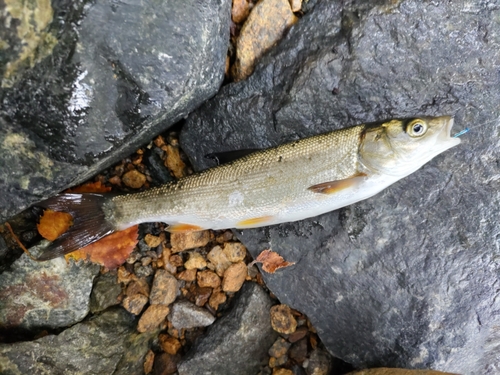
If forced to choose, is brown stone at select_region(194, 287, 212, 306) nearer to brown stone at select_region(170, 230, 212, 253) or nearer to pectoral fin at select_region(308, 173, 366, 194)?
brown stone at select_region(170, 230, 212, 253)

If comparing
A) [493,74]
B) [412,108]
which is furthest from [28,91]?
[493,74]

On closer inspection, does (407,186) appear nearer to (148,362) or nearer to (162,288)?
(162,288)

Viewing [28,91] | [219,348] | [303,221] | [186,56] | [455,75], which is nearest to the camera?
[28,91]

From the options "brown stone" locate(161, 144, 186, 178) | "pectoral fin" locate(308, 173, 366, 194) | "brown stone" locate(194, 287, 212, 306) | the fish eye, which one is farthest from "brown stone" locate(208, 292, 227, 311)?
the fish eye

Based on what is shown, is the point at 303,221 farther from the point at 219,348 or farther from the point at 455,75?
the point at 455,75

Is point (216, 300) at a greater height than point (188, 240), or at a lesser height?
lesser

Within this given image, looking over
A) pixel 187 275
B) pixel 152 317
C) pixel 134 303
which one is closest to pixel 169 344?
pixel 152 317

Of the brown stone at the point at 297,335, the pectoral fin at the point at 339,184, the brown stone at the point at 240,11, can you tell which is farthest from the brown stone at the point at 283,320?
the brown stone at the point at 240,11

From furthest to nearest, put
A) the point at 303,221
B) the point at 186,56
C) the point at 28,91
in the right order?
the point at 303,221, the point at 186,56, the point at 28,91
